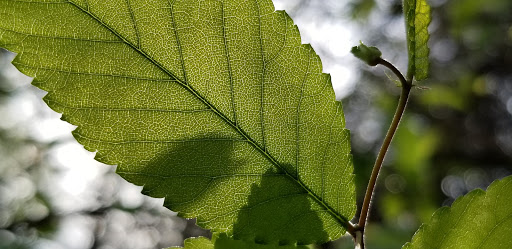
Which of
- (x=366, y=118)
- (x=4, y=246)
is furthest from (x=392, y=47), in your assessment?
(x=4, y=246)

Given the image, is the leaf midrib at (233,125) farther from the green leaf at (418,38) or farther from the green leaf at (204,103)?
the green leaf at (418,38)

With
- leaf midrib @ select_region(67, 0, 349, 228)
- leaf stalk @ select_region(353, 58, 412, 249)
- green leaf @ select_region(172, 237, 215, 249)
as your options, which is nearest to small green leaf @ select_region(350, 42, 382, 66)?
leaf stalk @ select_region(353, 58, 412, 249)

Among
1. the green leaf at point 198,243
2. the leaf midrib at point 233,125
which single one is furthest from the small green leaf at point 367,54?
the green leaf at point 198,243

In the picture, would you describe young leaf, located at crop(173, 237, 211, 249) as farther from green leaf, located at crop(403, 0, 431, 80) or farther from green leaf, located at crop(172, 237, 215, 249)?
green leaf, located at crop(403, 0, 431, 80)

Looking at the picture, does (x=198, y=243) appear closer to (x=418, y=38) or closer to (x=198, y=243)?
(x=198, y=243)

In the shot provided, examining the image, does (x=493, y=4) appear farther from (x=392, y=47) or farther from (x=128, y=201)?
(x=128, y=201)

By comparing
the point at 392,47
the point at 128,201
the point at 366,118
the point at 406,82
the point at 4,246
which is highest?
the point at 392,47

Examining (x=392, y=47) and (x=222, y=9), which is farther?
(x=392, y=47)

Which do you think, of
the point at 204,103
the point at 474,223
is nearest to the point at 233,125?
the point at 204,103
